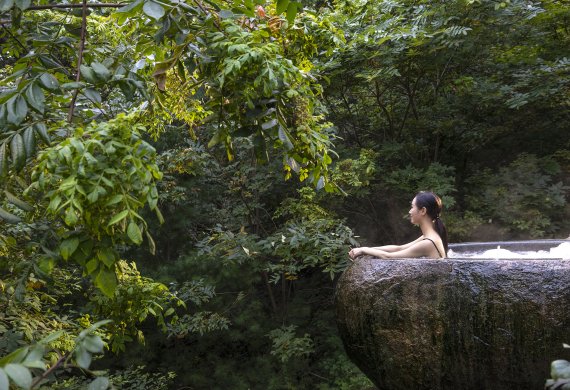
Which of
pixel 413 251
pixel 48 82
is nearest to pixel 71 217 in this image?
pixel 48 82

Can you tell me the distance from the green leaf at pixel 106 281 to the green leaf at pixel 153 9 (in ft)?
2.07

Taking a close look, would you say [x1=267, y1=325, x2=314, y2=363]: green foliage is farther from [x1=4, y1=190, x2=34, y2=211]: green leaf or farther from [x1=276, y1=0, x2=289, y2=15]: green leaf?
[x1=276, y1=0, x2=289, y2=15]: green leaf

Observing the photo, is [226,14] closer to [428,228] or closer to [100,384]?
[100,384]

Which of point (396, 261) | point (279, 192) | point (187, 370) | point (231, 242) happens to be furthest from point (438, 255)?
point (187, 370)

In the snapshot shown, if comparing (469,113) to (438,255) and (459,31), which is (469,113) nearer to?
(459,31)

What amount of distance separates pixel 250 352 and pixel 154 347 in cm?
98

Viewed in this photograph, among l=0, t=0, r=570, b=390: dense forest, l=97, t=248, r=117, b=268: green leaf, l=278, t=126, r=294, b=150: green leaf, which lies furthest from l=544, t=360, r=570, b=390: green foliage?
l=0, t=0, r=570, b=390: dense forest

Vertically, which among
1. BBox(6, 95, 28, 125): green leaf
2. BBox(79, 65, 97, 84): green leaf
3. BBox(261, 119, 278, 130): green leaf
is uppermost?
BBox(79, 65, 97, 84): green leaf

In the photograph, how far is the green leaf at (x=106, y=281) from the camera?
130 centimetres

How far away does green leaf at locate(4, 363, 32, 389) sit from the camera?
2.76ft

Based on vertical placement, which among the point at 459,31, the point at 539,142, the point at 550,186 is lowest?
the point at 550,186

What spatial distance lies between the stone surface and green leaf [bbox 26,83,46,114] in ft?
6.62

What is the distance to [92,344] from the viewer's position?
0.99m

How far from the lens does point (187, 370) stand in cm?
580
